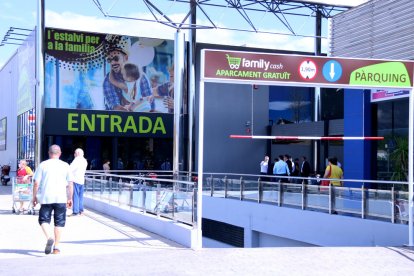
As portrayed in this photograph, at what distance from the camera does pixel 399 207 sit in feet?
43.2

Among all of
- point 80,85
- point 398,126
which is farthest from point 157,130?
point 398,126

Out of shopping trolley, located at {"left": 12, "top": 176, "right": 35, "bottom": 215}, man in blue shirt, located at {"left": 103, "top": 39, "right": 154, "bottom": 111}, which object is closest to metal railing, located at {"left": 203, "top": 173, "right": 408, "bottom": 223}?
shopping trolley, located at {"left": 12, "top": 176, "right": 35, "bottom": 215}

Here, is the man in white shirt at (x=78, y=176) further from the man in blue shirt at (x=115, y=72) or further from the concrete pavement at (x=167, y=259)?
the man in blue shirt at (x=115, y=72)

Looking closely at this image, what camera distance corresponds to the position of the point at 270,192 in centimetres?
1902

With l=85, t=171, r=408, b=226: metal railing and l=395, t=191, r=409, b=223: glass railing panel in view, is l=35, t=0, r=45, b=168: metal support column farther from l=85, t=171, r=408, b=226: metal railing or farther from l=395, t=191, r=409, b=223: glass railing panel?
l=395, t=191, r=409, b=223: glass railing panel

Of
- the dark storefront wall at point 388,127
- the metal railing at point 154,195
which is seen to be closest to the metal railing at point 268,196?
the metal railing at point 154,195

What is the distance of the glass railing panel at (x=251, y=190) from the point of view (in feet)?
65.6

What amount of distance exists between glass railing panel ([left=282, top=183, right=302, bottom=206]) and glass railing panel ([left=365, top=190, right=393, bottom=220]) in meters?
3.13

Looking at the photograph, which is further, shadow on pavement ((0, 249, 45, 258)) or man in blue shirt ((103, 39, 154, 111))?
man in blue shirt ((103, 39, 154, 111))

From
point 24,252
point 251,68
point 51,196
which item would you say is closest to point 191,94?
point 251,68

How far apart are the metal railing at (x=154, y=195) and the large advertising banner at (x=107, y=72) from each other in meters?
20.1

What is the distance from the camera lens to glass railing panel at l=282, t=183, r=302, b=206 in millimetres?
17312

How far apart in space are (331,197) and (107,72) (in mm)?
25245

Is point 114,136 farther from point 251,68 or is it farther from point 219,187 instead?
point 251,68
